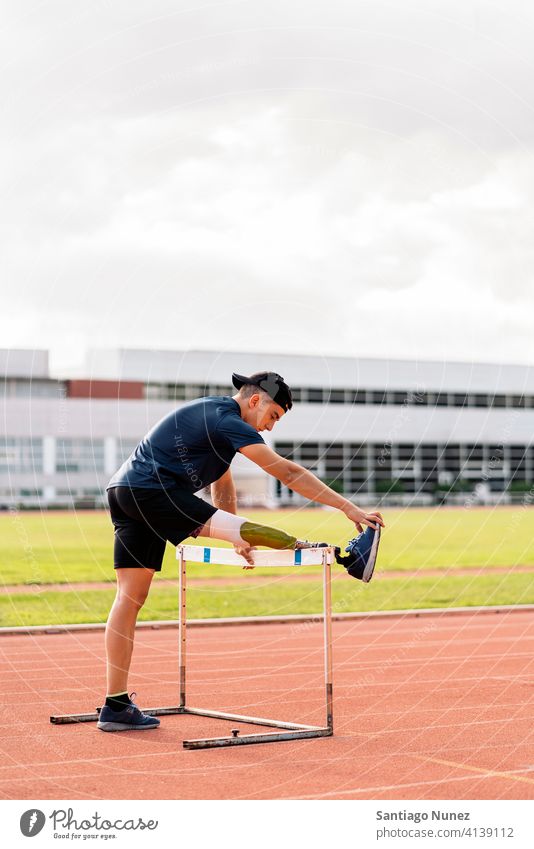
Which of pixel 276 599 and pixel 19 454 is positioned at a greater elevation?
pixel 19 454

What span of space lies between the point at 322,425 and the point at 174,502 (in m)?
72.9

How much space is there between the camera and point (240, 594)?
20328 millimetres

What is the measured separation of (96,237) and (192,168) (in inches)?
52.9

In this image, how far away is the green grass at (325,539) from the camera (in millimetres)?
26422

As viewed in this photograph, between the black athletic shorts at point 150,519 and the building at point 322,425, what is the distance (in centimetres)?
5352

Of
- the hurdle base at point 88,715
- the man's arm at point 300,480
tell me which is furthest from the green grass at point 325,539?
the man's arm at point 300,480

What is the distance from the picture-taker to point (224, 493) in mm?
8203

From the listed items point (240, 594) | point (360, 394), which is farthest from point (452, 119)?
point (360, 394)

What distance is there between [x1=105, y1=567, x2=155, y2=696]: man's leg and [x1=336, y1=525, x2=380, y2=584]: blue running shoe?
50.8 inches

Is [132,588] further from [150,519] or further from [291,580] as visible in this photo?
[291,580]

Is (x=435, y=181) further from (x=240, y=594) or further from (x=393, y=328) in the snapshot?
(x=240, y=594)

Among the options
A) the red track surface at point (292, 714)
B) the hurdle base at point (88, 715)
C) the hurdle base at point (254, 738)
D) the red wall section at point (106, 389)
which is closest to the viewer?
the red track surface at point (292, 714)

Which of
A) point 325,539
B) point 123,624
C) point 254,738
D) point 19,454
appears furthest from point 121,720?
point 19,454

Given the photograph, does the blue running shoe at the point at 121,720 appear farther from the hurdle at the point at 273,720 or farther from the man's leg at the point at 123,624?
the hurdle at the point at 273,720
